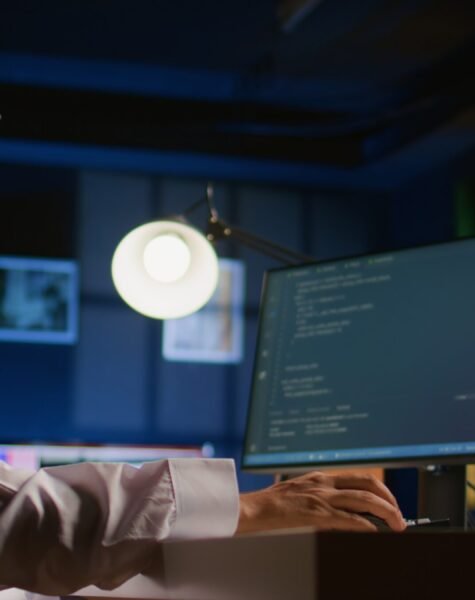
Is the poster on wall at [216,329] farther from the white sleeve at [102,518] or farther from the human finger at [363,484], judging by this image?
the white sleeve at [102,518]

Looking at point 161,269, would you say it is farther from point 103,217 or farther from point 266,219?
point 266,219

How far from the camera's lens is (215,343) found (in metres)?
5.80

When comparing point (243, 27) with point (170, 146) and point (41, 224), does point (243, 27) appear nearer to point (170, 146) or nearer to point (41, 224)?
point (170, 146)

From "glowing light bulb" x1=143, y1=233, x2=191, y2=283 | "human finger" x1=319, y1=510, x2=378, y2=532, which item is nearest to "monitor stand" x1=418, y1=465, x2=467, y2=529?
"human finger" x1=319, y1=510, x2=378, y2=532

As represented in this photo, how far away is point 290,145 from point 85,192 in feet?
3.47

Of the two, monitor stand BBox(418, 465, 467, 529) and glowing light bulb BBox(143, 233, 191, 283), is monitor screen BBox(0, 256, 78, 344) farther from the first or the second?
monitor stand BBox(418, 465, 467, 529)

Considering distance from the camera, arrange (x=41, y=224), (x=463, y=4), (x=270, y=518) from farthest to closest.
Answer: (x=41, y=224) → (x=463, y=4) → (x=270, y=518)

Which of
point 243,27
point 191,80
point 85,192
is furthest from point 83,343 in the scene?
point 243,27

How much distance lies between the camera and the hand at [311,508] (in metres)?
0.92

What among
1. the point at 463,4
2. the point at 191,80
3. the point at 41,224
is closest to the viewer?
the point at 463,4

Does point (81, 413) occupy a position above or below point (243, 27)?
below

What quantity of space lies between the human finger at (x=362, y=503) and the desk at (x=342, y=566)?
202mm

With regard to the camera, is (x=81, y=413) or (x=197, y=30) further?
(x=81, y=413)

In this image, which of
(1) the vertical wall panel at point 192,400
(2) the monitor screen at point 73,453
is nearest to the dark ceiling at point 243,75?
(1) the vertical wall panel at point 192,400
